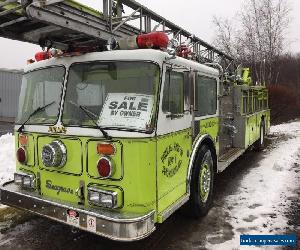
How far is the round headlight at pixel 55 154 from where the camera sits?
3732mm

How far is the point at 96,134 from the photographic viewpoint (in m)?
3.57

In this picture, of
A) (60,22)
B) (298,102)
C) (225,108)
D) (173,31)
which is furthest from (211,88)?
(298,102)

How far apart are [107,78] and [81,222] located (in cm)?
154

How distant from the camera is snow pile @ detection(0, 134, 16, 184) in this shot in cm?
654

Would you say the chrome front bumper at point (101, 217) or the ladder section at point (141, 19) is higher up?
the ladder section at point (141, 19)

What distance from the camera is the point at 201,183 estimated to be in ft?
15.9

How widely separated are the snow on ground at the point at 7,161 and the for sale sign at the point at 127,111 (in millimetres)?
3577

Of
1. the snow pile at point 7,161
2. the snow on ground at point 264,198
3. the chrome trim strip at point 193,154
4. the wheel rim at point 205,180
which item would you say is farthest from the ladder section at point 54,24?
the snow pile at point 7,161

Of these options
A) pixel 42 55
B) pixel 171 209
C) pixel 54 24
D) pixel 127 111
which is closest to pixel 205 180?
pixel 171 209

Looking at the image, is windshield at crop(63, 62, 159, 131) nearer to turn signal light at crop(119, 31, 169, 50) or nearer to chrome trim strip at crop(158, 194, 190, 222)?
turn signal light at crop(119, 31, 169, 50)

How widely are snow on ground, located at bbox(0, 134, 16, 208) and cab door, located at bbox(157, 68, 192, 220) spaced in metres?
3.70

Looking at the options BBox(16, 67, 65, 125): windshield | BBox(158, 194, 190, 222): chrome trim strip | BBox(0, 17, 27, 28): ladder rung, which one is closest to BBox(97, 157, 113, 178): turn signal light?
BBox(158, 194, 190, 222): chrome trim strip

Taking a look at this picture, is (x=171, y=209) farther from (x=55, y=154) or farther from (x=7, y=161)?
(x=7, y=161)

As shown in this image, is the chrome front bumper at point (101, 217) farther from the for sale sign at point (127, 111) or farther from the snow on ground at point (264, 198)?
the snow on ground at point (264, 198)
